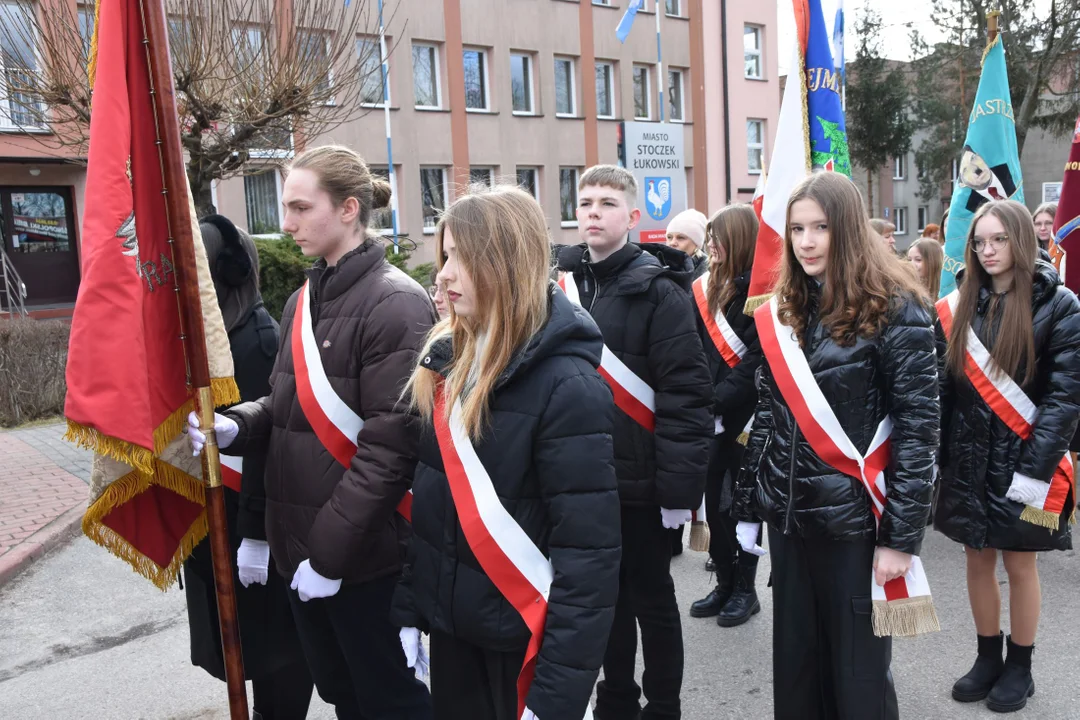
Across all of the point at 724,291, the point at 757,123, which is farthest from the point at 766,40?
the point at 724,291

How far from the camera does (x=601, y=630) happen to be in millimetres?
1996

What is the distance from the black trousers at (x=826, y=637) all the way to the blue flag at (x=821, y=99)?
230 cm

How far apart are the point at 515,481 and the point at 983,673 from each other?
2.57 metres

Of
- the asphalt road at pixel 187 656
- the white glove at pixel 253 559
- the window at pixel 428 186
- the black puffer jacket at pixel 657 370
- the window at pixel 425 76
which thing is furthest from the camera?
the window at pixel 428 186

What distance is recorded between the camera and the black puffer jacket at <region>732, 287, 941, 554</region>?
2.56 meters

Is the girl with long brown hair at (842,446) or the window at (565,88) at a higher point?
the window at (565,88)

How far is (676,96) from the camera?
30109 millimetres

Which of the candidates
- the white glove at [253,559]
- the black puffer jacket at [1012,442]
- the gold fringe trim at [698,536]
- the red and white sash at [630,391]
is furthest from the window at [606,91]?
the white glove at [253,559]

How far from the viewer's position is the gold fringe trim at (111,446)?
247 centimetres

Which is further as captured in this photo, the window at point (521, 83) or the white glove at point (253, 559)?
the window at point (521, 83)

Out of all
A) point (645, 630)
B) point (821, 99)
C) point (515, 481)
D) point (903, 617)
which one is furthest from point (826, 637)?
point (821, 99)

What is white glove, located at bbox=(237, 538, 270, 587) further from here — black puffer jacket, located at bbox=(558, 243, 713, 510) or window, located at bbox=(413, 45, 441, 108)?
window, located at bbox=(413, 45, 441, 108)

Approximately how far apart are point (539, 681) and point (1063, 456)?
8.02ft

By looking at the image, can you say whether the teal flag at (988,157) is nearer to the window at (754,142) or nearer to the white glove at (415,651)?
the white glove at (415,651)
